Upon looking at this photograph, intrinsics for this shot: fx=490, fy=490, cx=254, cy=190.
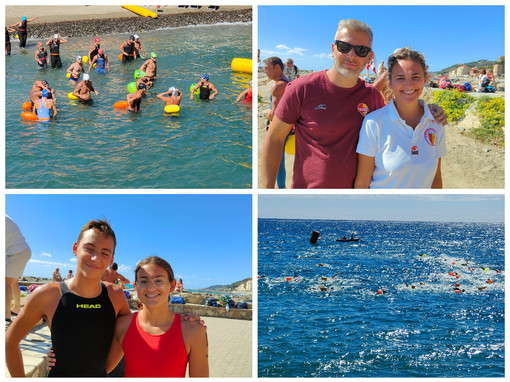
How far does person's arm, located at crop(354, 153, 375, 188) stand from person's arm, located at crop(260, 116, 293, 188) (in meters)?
0.69

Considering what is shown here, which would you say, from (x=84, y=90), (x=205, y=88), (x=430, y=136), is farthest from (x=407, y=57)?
(x=84, y=90)

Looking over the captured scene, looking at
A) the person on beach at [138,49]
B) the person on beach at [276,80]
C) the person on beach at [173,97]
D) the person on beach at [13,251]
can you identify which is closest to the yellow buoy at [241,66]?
the person on beach at [138,49]

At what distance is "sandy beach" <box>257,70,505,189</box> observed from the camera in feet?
38.9

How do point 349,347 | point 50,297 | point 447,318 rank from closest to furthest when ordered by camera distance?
point 50,297
point 349,347
point 447,318

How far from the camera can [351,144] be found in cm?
413

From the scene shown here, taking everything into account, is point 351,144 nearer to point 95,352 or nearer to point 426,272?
point 95,352

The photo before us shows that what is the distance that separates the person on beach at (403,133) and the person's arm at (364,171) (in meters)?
0.02

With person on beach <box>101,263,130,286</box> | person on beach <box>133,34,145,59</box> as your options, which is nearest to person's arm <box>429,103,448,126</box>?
person on beach <box>101,263,130,286</box>

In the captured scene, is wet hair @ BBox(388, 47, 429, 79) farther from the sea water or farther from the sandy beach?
the sandy beach

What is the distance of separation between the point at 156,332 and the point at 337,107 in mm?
2299

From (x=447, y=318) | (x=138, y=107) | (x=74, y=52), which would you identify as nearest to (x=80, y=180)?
(x=138, y=107)

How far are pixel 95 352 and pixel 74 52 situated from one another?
71.4 ft

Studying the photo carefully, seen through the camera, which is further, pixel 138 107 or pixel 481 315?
pixel 481 315

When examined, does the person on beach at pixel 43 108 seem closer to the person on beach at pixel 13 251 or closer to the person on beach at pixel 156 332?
the person on beach at pixel 13 251
